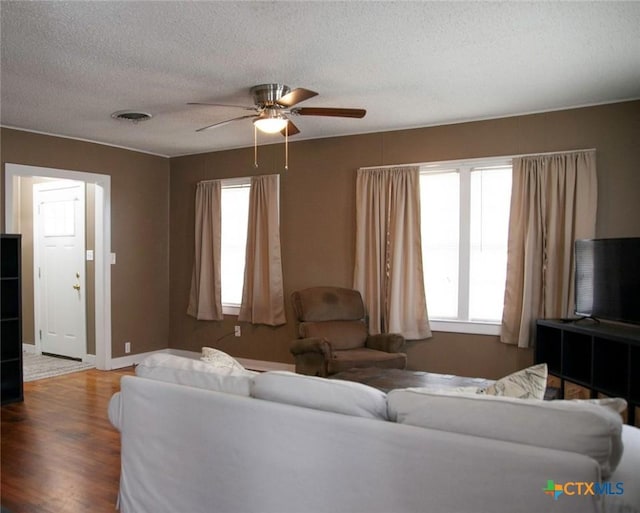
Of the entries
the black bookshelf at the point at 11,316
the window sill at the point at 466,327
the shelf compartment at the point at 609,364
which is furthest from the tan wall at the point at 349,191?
the black bookshelf at the point at 11,316

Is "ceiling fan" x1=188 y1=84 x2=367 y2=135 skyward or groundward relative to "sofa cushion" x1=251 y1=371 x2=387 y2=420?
skyward

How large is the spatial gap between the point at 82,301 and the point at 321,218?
3.15 meters

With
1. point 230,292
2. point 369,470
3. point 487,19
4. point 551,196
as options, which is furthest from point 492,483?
point 230,292

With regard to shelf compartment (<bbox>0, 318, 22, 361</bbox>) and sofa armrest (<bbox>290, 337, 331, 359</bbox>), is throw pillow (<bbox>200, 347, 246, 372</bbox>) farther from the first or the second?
shelf compartment (<bbox>0, 318, 22, 361</bbox>)

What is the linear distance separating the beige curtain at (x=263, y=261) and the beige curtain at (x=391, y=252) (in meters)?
1.01

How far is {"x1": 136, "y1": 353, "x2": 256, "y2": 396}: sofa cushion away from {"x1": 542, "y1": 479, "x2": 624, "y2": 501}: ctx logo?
118cm

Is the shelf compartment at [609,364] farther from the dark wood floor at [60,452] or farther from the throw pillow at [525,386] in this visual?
the dark wood floor at [60,452]

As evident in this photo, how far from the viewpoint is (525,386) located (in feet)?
6.21

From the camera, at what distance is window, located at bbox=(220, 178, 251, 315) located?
6092 mm

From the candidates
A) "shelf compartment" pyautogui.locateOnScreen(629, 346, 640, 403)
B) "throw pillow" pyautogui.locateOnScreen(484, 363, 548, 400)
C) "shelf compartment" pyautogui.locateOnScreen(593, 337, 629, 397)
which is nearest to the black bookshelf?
"throw pillow" pyautogui.locateOnScreen(484, 363, 548, 400)

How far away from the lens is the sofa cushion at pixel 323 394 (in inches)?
71.9

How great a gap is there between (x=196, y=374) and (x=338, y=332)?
8.78 ft

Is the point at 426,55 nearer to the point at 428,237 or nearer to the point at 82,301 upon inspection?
the point at 428,237

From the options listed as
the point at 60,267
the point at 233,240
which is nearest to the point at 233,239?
the point at 233,240
